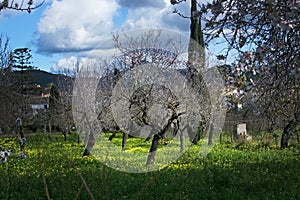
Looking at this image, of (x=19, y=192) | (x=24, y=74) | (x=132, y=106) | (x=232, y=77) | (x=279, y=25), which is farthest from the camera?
(x=24, y=74)

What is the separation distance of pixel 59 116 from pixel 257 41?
20140 millimetres

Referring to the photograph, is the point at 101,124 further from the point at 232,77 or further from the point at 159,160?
the point at 232,77

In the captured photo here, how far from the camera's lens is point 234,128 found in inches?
737

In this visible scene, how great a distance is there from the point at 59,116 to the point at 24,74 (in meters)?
9.24

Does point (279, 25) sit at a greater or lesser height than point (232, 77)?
greater

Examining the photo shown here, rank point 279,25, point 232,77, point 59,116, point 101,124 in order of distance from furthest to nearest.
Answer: point 59,116, point 101,124, point 232,77, point 279,25

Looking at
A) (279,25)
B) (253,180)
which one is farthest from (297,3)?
(253,180)

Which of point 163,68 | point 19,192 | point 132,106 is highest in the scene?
point 163,68

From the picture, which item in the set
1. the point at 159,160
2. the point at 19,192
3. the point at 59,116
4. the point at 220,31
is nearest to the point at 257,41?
the point at 220,31

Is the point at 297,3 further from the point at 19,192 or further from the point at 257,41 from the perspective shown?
the point at 19,192

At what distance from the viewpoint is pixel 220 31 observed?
3572 millimetres

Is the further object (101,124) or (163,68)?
(101,124)

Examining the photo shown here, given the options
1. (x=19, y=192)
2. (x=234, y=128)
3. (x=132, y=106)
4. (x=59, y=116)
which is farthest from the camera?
(x=59, y=116)

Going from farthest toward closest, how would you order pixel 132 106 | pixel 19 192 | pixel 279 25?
pixel 132 106 < pixel 19 192 < pixel 279 25
